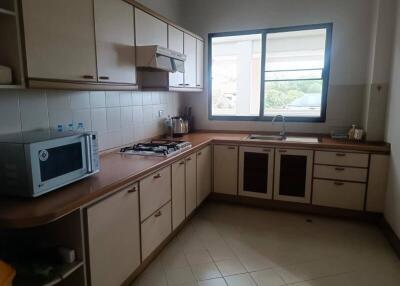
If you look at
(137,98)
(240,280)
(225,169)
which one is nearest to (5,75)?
(137,98)

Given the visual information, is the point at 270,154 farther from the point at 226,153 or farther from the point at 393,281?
the point at 393,281

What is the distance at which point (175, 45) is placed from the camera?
3066mm

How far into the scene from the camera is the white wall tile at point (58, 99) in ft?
6.64

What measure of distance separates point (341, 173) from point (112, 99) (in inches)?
97.4

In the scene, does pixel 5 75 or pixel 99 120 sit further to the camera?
pixel 99 120

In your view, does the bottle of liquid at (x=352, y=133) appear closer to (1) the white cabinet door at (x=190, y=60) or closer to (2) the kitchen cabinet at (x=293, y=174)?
(2) the kitchen cabinet at (x=293, y=174)

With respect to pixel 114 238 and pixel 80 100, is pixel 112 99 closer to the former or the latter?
pixel 80 100

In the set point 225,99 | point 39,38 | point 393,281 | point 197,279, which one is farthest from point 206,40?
point 393,281

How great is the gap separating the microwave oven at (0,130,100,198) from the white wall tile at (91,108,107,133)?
2.54 feet

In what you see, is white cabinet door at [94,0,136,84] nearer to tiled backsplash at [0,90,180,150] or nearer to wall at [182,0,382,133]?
tiled backsplash at [0,90,180,150]

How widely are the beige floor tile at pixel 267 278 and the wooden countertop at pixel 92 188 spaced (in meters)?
1.12

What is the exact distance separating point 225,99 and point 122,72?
209cm

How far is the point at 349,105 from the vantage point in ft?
11.4

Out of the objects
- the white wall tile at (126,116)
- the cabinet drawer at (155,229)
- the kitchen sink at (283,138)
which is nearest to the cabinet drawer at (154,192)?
the cabinet drawer at (155,229)
